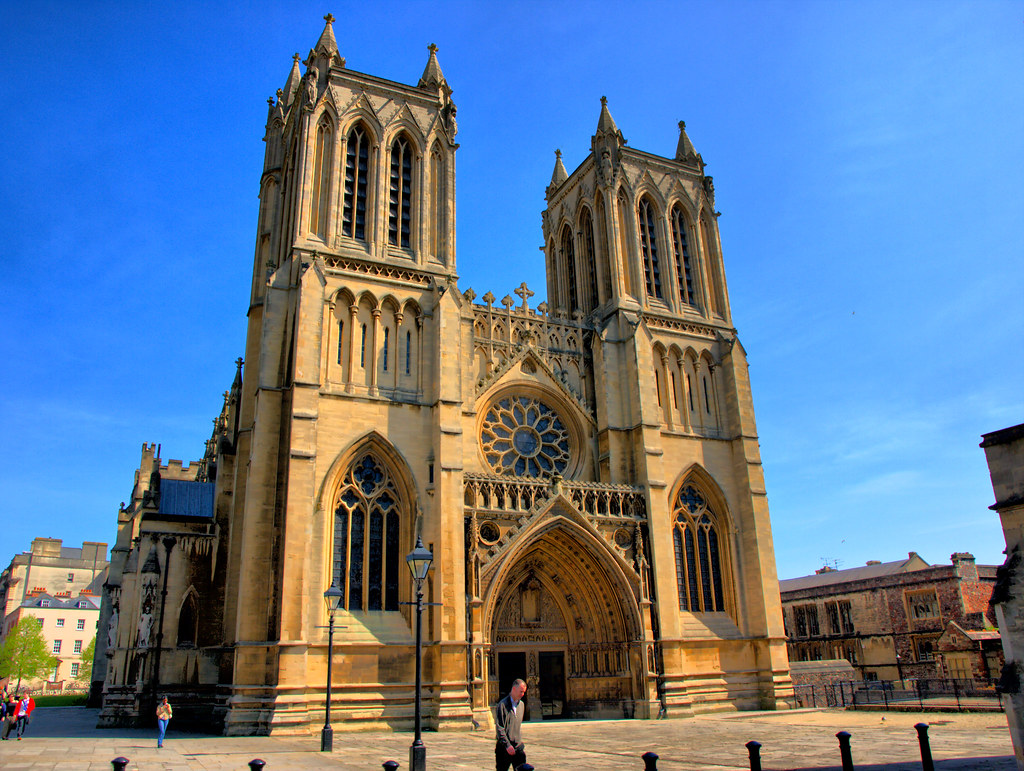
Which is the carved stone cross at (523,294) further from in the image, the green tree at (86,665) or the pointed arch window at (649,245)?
the green tree at (86,665)

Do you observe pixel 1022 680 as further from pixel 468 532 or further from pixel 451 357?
pixel 451 357

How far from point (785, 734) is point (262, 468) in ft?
55.0

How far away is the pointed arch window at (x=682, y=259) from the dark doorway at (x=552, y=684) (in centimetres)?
→ 1602

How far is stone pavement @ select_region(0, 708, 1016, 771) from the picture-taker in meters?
14.1

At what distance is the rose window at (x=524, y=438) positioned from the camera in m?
29.5

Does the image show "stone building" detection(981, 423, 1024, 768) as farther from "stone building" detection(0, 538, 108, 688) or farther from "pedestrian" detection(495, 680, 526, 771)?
"stone building" detection(0, 538, 108, 688)

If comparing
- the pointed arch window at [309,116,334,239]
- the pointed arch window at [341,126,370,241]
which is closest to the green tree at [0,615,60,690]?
the pointed arch window at [309,116,334,239]

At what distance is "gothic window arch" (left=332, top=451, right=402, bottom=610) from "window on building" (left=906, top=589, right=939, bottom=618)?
3400 centimetres

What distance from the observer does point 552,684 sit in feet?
91.6

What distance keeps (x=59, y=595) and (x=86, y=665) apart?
1568 centimetres

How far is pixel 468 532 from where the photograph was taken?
25609 millimetres

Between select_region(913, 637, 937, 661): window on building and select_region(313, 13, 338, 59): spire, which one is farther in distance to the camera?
select_region(913, 637, 937, 661): window on building

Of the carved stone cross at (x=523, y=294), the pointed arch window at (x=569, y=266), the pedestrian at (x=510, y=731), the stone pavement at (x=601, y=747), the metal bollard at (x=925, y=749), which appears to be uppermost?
the pointed arch window at (x=569, y=266)

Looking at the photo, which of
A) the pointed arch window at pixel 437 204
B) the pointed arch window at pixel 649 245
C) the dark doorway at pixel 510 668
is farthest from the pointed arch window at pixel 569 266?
the dark doorway at pixel 510 668
